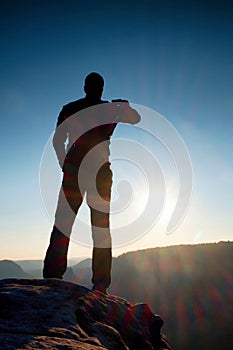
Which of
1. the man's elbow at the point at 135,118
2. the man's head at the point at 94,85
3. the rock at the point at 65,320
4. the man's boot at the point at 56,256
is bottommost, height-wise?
the rock at the point at 65,320

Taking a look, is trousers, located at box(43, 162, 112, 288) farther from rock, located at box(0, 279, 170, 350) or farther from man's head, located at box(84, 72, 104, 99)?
man's head, located at box(84, 72, 104, 99)

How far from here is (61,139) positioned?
7.33 meters

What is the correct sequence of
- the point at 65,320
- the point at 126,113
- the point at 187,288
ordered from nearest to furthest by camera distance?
the point at 65,320 → the point at 126,113 → the point at 187,288

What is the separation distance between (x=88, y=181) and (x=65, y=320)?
144 inches

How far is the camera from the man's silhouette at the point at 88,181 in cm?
665

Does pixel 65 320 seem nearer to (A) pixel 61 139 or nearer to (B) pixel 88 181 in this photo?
(B) pixel 88 181

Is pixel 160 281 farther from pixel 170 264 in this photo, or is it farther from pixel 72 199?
pixel 72 199

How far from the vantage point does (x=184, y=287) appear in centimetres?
12288

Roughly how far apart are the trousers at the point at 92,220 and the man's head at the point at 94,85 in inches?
65.9

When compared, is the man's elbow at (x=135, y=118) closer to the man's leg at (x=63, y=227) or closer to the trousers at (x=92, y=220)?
the trousers at (x=92, y=220)

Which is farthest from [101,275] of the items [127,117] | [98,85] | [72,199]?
[98,85]

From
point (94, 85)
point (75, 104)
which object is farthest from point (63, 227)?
point (94, 85)

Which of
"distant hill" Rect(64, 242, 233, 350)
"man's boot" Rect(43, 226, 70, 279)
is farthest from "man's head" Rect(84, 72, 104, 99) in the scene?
"distant hill" Rect(64, 242, 233, 350)

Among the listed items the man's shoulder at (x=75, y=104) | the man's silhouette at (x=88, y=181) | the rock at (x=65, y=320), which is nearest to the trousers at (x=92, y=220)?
the man's silhouette at (x=88, y=181)
